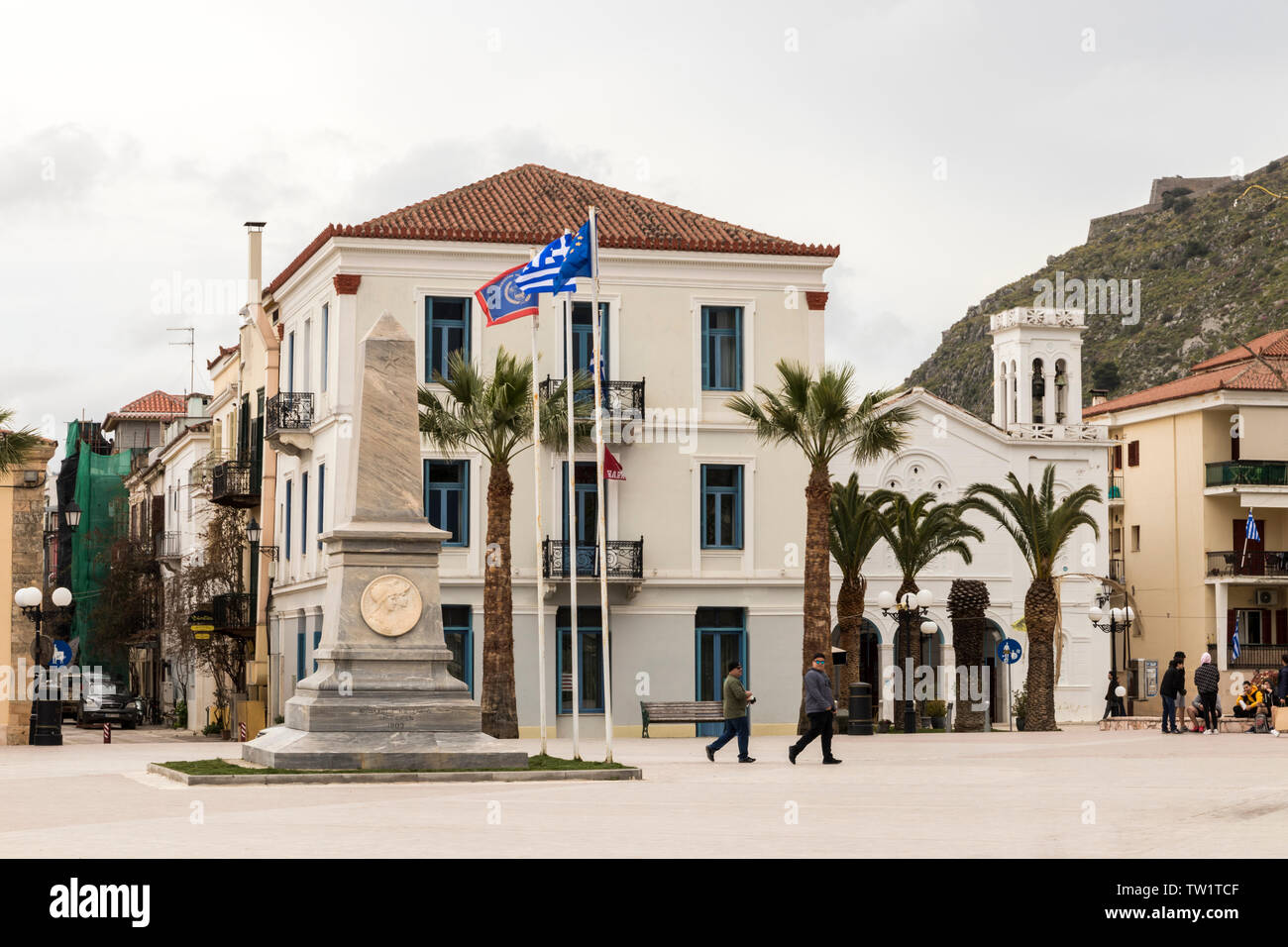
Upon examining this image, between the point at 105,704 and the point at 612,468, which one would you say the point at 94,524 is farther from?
the point at 612,468

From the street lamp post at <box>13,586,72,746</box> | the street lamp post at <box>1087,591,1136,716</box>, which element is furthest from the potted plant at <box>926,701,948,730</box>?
the street lamp post at <box>13,586,72,746</box>

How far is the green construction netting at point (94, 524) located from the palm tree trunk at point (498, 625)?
3613 centimetres

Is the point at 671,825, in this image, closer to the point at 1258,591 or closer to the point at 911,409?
the point at 911,409

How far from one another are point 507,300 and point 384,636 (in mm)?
6876

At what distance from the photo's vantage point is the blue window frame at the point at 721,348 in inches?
1646

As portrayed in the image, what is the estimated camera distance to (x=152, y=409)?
76.4 meters

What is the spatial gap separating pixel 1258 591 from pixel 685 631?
2679 centimetres

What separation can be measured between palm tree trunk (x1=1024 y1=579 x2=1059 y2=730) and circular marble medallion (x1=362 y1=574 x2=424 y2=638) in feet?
73.7

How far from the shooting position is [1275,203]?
9488cm

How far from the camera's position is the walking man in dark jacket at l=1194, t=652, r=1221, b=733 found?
3666 cm

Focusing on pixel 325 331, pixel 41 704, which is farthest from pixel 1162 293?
pixel 41 704

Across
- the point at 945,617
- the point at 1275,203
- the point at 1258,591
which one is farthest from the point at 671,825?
the point at 1275,203

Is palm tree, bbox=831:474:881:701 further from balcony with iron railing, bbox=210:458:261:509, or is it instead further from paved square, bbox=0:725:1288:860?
balcony with iron railing, bbox=210:458:261:509

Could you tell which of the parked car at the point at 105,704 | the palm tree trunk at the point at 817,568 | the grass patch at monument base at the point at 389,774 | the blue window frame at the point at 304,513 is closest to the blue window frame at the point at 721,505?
the palm tree trunk at the point at 817,568
